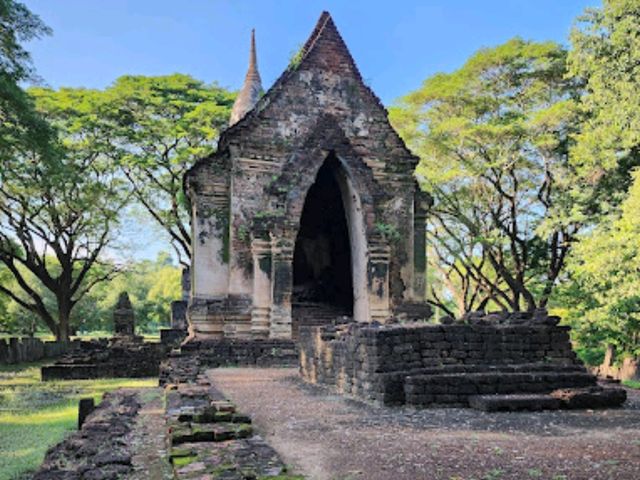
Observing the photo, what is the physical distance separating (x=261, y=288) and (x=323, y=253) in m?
5.08

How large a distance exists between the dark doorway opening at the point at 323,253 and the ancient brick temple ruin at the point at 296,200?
1.51 meters

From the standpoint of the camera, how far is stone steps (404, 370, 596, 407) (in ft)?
25.9

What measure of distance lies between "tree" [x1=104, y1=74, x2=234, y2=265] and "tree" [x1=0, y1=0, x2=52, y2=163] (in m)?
11.1

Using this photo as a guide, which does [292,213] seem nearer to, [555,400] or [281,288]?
[281,288]

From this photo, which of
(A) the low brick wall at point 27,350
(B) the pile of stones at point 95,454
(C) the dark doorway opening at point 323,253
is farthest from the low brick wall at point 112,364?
(B) the pile of stones at point 95,454

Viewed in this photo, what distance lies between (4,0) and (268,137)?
625 cm

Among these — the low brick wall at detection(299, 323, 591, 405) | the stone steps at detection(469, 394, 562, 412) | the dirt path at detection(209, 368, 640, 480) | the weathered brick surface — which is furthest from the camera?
the low brick wall at detection(299, 323, 591, 405)

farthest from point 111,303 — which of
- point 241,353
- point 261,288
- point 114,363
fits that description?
point 241,353

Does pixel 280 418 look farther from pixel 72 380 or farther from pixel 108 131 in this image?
pixel 108 131

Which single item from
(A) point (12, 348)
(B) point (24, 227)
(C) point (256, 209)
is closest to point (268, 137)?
(C) point (256, 209)

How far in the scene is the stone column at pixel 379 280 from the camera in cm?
1496

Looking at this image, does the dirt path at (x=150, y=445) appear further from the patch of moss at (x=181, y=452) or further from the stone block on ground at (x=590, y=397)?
the stone block on ground at (x=590, y=397)

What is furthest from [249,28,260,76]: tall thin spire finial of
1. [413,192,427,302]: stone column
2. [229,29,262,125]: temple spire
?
[413,192,427,302]: stone column

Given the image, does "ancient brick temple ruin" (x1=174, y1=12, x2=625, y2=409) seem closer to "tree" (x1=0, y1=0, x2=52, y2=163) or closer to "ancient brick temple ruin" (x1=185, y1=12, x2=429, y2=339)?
"ancient brick temple ruin" (x1=185, y1=12, x2=429, y2=339)
